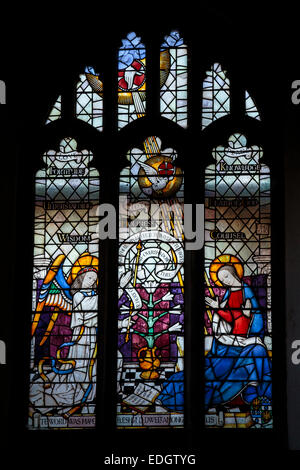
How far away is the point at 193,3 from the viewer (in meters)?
8.40

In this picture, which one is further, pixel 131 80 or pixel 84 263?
pixel 131 80

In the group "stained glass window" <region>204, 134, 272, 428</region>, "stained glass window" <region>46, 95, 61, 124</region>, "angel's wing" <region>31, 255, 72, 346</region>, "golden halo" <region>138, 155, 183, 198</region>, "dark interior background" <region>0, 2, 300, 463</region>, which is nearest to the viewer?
"dark interior background" <region>0, 2, 300, 463</region>

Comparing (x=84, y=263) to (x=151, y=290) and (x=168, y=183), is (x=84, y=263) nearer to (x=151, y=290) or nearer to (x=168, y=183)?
(x=151, y=290)

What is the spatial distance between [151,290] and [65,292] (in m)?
0.68

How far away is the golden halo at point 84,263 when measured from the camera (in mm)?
8016

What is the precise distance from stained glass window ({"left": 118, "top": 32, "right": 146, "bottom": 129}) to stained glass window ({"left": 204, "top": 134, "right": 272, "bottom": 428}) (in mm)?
768

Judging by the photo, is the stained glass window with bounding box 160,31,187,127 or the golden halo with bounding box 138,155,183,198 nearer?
the golden halo with bounding box 138,155,183,198

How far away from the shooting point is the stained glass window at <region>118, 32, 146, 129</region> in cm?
836

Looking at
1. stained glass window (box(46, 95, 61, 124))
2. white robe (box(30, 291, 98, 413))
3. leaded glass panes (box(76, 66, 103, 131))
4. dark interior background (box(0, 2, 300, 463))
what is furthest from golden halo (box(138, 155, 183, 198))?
white robe (box(30, 291, 98, 413))

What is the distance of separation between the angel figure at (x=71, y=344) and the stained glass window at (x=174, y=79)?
1.38 meters

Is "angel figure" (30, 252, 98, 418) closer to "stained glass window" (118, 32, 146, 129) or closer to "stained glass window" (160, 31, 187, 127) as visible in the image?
"stained glass window" (118, 32, 146, 129)

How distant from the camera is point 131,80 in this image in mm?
8445

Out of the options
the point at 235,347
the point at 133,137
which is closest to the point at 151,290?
the point at 235,347

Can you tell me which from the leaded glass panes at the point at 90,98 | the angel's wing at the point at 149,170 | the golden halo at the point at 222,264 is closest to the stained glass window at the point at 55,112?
the leaded glass panes at the point at 90,98
